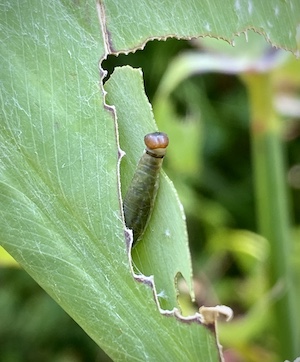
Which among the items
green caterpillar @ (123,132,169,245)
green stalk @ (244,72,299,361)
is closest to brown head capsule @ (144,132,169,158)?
green caterpillar @ (123,132,169,245)

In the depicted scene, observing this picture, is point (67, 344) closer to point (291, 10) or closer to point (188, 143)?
point (188, 143)

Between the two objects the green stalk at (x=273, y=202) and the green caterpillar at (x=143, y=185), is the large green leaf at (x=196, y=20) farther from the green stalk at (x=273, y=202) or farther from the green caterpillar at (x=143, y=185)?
the green stalk at (x=273, y=202)

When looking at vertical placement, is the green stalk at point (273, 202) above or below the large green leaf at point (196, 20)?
below

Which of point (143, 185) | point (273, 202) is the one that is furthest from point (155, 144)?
point (273, 202)

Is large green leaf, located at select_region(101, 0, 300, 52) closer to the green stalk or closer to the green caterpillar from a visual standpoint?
the green caterpillar

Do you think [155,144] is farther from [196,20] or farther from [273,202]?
[273,202]

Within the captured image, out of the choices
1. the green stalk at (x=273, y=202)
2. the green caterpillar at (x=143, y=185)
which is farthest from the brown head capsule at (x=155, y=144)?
the green stalk at (x=273, y=202)

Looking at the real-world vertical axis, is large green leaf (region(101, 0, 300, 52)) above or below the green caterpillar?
above
